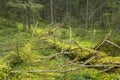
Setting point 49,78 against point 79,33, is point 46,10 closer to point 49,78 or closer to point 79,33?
point 79,33

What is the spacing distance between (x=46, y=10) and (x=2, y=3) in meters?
A: 18.0

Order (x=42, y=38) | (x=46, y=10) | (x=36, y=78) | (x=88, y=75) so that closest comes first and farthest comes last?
(x=36, y=78), (x=88, y=75), (x=42, y=38), (x=46, y=10)

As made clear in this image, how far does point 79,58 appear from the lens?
10531 millimetres

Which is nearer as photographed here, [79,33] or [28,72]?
[28,72]

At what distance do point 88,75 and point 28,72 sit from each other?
6.63 ft

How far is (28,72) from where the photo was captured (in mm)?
8305

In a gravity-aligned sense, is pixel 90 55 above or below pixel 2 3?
below

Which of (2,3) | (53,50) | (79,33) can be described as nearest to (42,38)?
(53,50)

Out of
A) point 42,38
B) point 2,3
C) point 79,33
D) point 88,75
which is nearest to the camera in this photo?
point 88,75

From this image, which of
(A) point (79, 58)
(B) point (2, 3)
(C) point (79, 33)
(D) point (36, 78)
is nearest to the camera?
(D) point (36, 78)

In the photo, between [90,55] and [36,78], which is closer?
[36,78]

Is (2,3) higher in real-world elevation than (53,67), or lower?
higher

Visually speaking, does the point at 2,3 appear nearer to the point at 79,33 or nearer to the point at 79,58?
the point at 79,33

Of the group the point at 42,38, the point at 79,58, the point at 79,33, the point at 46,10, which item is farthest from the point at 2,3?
the point at 79,58
